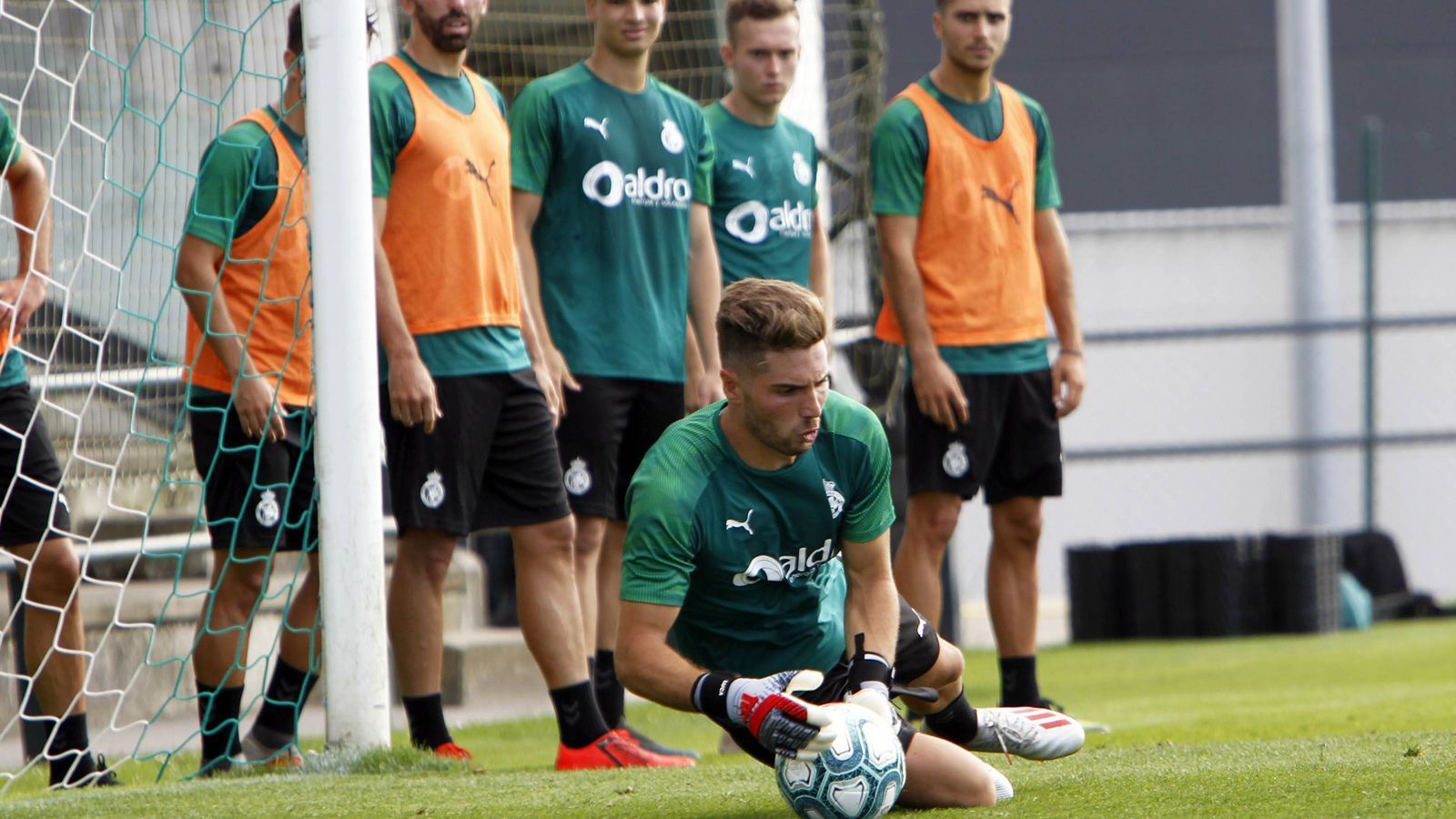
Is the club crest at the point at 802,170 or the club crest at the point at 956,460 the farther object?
the club crest at the point at 802,170

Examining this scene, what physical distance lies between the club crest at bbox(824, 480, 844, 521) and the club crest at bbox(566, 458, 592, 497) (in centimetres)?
185

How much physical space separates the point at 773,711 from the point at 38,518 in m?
2.61

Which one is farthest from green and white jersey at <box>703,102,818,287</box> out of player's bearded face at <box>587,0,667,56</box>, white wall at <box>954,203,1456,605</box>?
white wall at <box>954,203,1456,605</box>

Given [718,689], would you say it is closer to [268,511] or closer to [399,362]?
[399,362]

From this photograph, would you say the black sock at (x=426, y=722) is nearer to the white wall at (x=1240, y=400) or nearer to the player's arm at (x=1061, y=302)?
the player's arm at (x=1061, y=302)

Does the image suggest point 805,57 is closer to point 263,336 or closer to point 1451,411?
point 263,336

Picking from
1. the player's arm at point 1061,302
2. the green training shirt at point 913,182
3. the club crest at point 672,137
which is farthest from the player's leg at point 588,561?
the player's arm at point 1061,302

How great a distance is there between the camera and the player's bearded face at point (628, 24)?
18.2 feet

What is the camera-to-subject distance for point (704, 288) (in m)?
5.82

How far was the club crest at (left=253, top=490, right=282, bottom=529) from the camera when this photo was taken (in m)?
5.13

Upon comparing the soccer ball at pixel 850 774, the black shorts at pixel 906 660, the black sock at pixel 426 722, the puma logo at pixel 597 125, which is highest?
the puma logo at pixel 597 125

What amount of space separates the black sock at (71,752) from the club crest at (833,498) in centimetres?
248

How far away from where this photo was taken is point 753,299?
363 centimetres

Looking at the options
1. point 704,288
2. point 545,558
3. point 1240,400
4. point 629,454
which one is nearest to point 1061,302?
point 704,288
